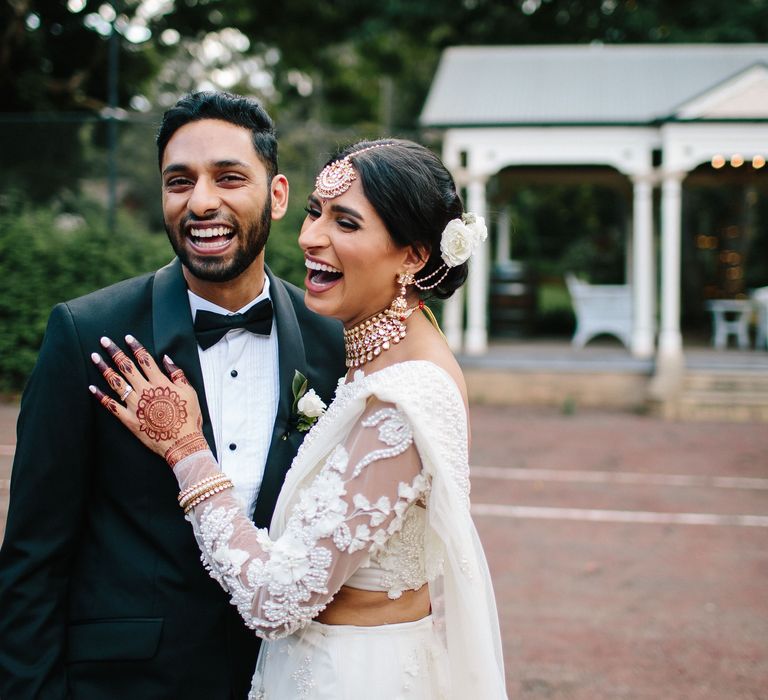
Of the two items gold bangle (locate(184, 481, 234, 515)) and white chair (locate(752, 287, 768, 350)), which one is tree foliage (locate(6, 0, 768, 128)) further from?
gold bangle (locate(184, 481, 234, 515))


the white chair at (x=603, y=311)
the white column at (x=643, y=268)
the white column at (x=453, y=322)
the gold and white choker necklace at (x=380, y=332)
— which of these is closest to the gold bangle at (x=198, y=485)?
the gold and white choker necklace at (x=380, y=332)

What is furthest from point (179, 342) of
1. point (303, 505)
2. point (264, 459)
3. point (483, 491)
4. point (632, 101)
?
point (632, 101)

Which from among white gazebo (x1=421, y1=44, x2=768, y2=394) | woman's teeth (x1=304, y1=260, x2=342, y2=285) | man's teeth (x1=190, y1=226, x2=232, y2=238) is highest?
white gazebo (x1=421, y1=44, x2=768, y2=394)

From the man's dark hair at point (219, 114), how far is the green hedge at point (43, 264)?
10.9m

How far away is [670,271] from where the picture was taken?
A: 14.4 metres

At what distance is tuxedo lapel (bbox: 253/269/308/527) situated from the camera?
7.30ft

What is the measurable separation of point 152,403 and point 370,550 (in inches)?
24.7

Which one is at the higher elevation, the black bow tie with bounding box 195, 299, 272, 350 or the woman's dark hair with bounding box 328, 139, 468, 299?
the woman's dark hair with bounding box 328, 139, 468, 299

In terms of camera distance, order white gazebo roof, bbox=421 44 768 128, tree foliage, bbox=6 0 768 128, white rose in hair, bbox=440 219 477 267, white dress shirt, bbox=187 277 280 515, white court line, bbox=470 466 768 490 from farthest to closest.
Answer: tree foliage, bbox=6 0 768 128
white gazebo roof, bbox=421 44 768 128
white court line, bbox=470 466 768 490
white dress shirt, bbox=187 277 280 515
white rose in hair, bbox=440 219 477 267

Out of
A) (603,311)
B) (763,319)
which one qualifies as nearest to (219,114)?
(603,311)

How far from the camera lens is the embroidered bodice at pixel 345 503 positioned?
1.91 metres

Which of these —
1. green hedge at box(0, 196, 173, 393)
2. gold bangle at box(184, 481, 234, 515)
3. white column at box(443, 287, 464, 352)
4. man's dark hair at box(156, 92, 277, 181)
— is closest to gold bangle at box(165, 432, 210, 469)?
gold bangle at box(184, 481, 234, 515)

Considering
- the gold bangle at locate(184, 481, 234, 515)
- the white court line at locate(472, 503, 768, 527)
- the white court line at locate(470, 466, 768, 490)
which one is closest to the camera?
the gold bangle at locate(184, 481, 234, 515)

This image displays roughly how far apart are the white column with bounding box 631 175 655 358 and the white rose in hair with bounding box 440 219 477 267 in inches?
508
